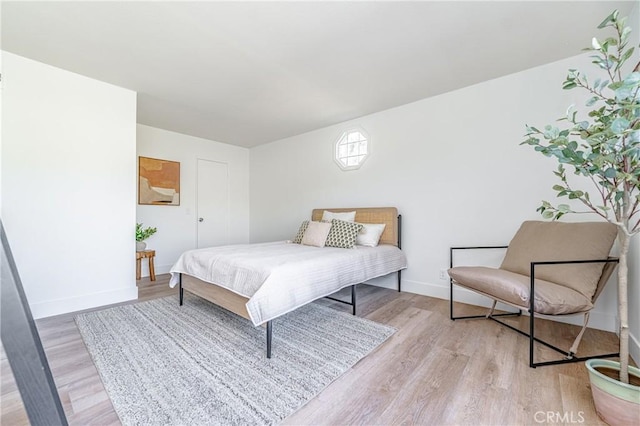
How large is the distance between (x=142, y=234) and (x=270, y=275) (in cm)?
299

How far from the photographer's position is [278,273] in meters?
1.91

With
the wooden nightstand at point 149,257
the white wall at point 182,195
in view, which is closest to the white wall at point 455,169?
the white wall at point 182,195

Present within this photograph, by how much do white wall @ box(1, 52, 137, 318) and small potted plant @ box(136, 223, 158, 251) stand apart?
2.61 ft

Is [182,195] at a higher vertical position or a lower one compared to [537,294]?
higher

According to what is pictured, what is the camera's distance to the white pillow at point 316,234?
3.15 meters

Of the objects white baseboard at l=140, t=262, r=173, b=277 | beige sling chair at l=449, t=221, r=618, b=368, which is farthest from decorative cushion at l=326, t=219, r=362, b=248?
white baseboard at l=140, t=262, r=173, b=277

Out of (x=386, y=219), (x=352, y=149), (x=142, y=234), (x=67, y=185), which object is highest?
(x=352, y=149)

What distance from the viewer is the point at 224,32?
2062mm

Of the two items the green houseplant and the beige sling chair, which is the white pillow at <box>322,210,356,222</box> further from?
the green houseplant

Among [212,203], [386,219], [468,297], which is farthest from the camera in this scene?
[212,203]

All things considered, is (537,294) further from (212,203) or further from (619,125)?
(212,203)

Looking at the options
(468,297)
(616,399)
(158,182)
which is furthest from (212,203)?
(616,399)

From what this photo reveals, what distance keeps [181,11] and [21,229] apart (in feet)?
8.09

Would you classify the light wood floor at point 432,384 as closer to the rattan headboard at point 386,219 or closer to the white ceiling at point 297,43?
the rattan headboard at point 386,219
